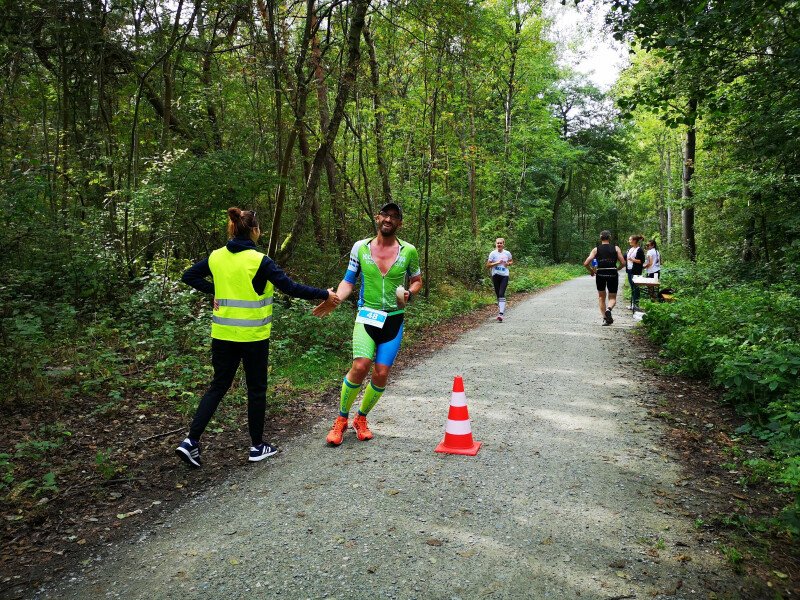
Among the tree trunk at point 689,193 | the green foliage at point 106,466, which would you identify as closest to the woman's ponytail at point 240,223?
the green foliage at point 106,466

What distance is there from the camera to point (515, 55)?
77.8ft

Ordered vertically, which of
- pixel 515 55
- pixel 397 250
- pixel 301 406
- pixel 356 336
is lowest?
pixel 301 406

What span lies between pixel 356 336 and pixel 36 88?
1227cm

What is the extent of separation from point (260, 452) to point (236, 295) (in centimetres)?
154

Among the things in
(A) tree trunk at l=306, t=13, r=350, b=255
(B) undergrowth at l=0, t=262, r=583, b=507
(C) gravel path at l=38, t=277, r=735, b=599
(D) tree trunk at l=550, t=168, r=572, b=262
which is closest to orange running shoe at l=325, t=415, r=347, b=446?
(C) gravel path at l=38, t=277, r=735, b=599

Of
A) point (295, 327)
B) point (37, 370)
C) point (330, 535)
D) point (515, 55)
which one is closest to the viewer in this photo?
point (330, 535)

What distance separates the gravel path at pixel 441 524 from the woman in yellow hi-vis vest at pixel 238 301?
75 centimetres

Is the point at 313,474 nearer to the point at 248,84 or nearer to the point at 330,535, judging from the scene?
the point at 330,535

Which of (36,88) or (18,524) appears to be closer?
(18,524)

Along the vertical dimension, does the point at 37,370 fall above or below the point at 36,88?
below

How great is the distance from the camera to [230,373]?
4523mm

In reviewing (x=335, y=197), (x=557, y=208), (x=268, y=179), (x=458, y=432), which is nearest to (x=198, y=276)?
(x=458, y=432)

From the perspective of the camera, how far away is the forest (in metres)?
6.17

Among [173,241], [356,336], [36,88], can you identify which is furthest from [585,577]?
[36,88]
